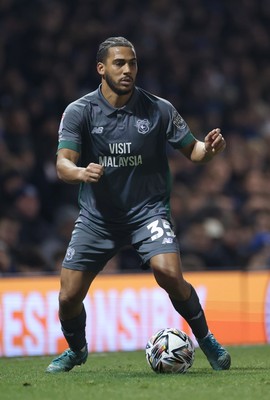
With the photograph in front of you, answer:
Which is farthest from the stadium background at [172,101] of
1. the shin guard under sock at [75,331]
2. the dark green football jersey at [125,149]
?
the dark green football jersey at [125,149]

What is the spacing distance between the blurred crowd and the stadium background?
0.02 metres

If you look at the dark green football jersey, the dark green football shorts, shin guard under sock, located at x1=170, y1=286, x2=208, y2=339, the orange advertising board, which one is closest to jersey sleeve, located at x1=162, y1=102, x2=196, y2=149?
the dark green football jersey

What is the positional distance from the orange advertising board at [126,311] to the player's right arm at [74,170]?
402 centimetres

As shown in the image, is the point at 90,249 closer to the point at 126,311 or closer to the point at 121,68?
the point at 121,68

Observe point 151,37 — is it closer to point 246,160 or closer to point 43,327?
point 246,160

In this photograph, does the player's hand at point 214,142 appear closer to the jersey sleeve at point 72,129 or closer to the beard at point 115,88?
the beard at point 115,88

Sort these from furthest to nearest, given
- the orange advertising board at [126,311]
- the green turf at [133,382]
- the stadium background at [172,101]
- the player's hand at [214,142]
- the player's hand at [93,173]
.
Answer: the stadium background at [172,101], the orange advertising board at [126,311], the player's hand at [214,142], the player's hand at [93,173], the green turf at [133,382]

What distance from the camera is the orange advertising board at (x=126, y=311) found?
1151cm

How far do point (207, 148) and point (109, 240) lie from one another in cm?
102

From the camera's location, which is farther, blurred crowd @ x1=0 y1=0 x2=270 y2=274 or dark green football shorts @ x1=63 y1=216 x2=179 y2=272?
blurred crowd @ x1=0 y1=0 x2=270 y2=274

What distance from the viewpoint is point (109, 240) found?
8000mm

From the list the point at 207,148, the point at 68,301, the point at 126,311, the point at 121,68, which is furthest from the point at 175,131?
the point at 126,311

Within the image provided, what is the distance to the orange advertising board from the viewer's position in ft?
37.8

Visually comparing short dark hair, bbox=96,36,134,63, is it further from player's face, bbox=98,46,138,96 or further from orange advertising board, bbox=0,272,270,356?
orange advertising board, bbox=0,272,270,356
